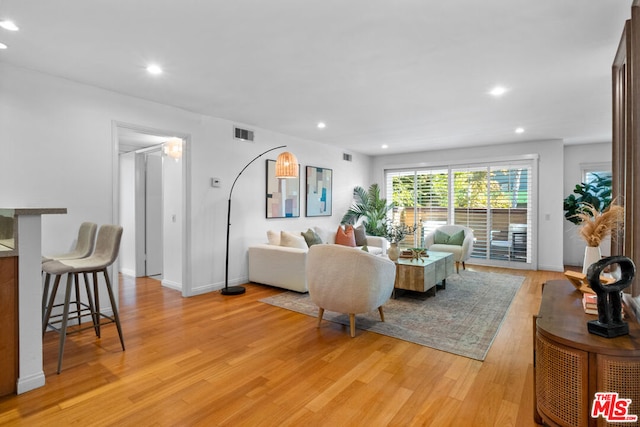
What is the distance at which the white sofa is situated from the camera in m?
4.60

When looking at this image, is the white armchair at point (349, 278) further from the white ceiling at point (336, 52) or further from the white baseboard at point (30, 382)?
the white baseboard at point (30, 382)

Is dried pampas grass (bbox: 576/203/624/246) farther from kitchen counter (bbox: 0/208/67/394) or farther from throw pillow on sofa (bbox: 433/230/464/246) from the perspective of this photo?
throw pillow on sofa (bbox: 433/230/464/246)

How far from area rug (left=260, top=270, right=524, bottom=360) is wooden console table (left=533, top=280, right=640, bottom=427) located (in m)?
1.15

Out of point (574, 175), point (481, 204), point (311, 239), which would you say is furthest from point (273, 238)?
point (574, 175)

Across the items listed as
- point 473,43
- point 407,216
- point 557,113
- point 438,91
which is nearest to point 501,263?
point 407,216

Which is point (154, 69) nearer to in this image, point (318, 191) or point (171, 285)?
point (171, 285)

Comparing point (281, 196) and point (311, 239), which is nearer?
point (311, 239)

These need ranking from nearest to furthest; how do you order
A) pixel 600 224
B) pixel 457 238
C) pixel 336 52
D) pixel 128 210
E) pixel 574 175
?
pixel 600 224 → pixel 336 52 → pixel 128 210 → pixel 457 238 → pixel 574 175

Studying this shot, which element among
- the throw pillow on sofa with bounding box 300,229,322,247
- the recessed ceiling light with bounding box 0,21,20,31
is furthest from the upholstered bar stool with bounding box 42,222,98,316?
the throw pillow on sofa with bounding box 300,229,322,247

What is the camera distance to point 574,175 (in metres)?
6.89

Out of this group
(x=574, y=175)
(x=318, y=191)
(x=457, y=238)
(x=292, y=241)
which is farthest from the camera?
(x=574, y=175)

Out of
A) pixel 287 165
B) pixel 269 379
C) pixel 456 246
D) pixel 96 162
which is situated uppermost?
pixel 287 165

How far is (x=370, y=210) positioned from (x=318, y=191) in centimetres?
162

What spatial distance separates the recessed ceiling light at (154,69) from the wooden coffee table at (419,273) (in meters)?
3.46
